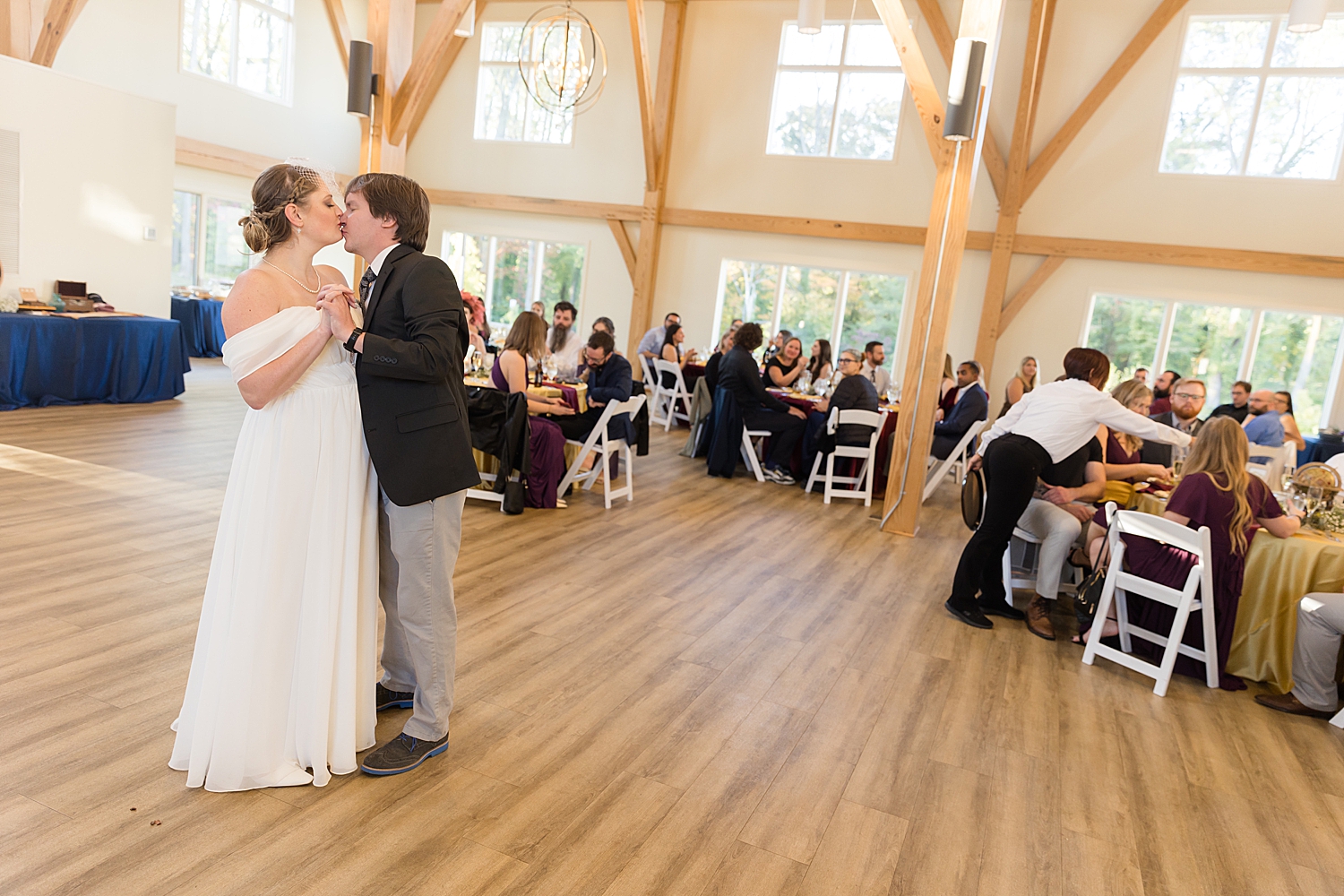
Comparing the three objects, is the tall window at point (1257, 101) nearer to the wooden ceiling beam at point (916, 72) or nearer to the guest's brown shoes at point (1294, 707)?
the wooden ceiling beam at point (916, 72)

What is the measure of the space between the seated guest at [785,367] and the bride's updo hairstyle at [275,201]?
6747 mm

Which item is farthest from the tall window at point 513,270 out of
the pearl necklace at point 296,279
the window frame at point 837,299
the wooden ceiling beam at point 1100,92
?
the pearl necklace at point 296,279

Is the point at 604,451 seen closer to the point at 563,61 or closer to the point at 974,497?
the point at 974,497

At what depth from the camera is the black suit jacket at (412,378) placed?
7.34 ft

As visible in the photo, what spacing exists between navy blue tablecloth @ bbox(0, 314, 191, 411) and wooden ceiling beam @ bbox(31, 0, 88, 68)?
2641 millimetres

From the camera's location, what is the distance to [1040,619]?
4.55 meters

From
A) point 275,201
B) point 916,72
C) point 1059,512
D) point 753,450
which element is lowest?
point 753,450

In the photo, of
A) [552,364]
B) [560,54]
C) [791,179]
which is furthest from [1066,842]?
[791,179]

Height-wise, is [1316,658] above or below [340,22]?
below

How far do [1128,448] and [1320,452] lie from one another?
6.00 metres

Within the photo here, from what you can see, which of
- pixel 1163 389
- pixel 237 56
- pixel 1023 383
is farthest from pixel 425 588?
pixel 237 56

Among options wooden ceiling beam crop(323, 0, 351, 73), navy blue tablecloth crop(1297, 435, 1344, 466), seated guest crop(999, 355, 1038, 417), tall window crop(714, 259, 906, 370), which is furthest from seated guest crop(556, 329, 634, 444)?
wooden ceiling beam crop(323, 0, 351, 73)

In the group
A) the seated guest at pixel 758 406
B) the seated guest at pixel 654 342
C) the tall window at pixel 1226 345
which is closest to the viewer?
the seated guest at pixel 758 406

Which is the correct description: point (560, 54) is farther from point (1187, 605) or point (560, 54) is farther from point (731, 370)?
point (1187, 605)
